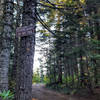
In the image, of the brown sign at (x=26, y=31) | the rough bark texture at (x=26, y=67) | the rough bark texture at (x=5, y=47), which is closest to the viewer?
the rough bark texture at (x=26, y=67)

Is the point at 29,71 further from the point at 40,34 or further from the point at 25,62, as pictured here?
the point at 40,34

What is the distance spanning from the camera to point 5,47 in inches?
220

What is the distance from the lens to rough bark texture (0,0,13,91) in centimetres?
530

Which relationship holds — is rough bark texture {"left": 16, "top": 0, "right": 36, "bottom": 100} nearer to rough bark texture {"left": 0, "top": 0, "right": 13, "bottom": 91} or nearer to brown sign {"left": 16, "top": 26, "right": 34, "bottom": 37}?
brown sign {"left": 16, "top": 26, "right": 34, "bottom": 37}

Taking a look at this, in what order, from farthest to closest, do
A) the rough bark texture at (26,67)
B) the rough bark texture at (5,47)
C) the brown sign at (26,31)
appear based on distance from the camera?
1. the rough bark texture at (5,47)
2. the brown sign at (26,31)
3. the rough bark texture at (26,67)

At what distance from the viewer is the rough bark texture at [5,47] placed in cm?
530

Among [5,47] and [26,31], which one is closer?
[26,31]

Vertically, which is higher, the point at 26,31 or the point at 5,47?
the point at 26,31

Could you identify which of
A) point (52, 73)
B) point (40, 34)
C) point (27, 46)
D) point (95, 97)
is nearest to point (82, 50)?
point (27, 46)

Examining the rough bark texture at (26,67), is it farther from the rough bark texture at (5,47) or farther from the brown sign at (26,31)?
the rough bark texture at (5,47)

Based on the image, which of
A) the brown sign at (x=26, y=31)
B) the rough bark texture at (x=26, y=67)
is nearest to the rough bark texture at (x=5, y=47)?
the rough bark texture at (x=26, y=67)

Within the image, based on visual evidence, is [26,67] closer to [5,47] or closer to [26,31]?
[26,31]

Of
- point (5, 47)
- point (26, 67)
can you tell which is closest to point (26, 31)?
point (26, 67)

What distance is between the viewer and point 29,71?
10.5ft
